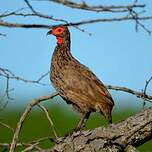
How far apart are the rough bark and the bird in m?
1.23

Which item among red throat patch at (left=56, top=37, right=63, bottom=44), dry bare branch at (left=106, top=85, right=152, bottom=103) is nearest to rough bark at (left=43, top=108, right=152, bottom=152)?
dry bare branch at (left=106, top=85, right=152, bottom=103)

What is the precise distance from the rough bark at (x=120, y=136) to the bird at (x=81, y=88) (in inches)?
48.4

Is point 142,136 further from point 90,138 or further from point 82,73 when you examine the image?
point 82,73

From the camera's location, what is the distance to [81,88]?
24.1 ft

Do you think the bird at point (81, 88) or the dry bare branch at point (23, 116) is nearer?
the dry bare branch at point (23, 116)

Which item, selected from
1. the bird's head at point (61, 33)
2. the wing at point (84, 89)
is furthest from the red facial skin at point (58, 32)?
the wing at point (84, 89)

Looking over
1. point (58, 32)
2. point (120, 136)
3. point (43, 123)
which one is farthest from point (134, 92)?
point (43, 123)

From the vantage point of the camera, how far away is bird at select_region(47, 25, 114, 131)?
288 inches

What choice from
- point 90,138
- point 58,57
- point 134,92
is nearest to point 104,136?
point 90,138

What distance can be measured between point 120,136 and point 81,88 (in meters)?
1.42

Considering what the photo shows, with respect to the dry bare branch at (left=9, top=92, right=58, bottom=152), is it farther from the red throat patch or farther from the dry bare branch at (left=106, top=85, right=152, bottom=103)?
the red throat patch

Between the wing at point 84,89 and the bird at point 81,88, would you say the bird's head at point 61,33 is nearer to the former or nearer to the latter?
the bird at point 81,88

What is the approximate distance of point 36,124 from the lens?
12984mm

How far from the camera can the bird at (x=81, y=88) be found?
7316 millimetres
